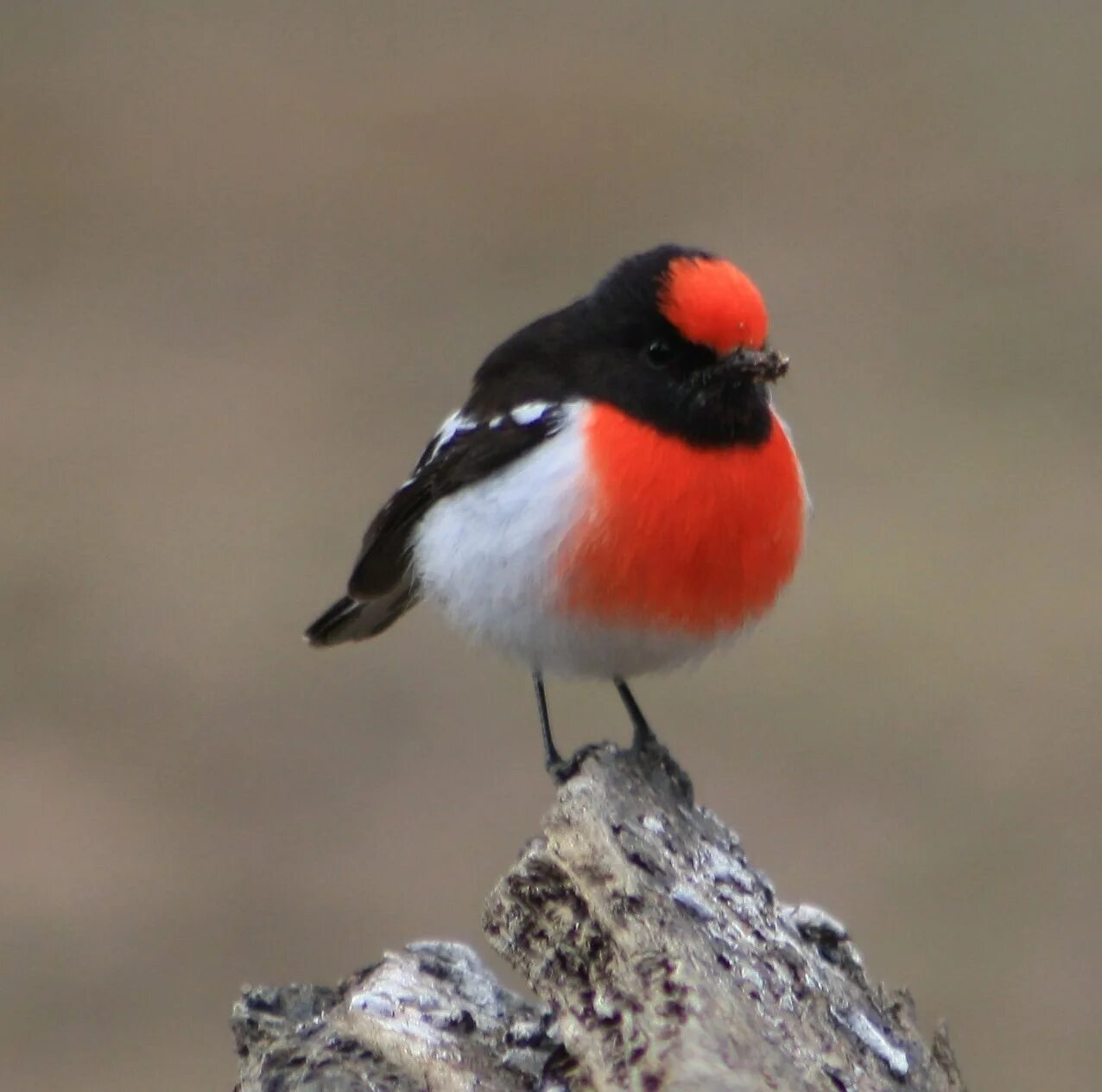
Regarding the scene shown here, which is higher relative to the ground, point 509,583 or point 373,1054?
point 509,583

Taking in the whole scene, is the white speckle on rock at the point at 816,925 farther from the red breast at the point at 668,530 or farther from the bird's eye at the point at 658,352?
the bird's eye at the point at 658,352

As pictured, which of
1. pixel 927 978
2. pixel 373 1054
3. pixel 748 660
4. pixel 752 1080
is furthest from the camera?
pixel 748 660

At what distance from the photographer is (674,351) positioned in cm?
435

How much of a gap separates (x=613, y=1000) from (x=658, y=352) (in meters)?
1.55

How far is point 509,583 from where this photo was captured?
4426mm

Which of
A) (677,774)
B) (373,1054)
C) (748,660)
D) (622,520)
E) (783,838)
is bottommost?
(373,1054)

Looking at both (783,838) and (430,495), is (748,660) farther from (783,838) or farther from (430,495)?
(430,495)

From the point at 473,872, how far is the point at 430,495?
12.4 feet

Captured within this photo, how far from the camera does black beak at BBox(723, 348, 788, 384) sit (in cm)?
425

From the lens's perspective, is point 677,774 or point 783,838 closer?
point 677,774

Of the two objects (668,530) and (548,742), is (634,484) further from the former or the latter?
(548,742)

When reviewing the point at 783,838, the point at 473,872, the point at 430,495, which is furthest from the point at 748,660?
the point at 430,495

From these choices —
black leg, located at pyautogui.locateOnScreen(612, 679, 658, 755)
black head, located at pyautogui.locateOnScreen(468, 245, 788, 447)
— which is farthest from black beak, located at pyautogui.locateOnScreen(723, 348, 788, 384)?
black leg, located at pyautogui.locateOnScreen(612, 679, 658, 755)

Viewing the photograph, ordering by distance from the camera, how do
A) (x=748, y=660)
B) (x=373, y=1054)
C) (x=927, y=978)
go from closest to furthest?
1. (x=373, y=1054)
2. (x=927, y=978)
3. (x=748, y=660)
